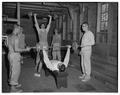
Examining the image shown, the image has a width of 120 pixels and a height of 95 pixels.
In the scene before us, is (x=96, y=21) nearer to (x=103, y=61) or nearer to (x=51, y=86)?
(x=103, y=61)

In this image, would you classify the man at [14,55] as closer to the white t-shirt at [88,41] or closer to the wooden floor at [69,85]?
the wooden floor at [69,85]

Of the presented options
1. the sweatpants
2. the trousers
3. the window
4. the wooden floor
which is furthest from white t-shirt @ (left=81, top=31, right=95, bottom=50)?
the sweatpants

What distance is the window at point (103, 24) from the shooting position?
545cm

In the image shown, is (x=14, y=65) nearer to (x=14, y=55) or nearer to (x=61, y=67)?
(x=14, y=55)

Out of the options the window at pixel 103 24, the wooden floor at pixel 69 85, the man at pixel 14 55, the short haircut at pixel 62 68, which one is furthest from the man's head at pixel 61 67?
the window at pixel 103 24

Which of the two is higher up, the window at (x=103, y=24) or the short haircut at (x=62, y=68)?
the window at (x=103, y=24)

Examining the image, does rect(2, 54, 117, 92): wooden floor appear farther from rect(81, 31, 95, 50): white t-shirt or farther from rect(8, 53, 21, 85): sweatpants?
rect(81, 31, 95, 50): white t-shirt

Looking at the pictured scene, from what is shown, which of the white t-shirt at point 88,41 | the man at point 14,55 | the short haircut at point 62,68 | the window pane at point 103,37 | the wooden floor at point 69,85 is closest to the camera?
the man at point 14,55

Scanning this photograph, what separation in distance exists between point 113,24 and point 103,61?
5.00 feet

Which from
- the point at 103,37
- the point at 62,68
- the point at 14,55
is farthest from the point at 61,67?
the point at 103,37

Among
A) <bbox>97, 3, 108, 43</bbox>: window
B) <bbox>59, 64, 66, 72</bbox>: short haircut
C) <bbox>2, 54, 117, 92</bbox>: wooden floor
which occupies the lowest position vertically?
<bbox>2, 54, 117, 92</bbox>: wooden floor

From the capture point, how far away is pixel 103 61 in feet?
17.5

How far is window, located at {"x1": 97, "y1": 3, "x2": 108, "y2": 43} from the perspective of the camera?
5.45 meters

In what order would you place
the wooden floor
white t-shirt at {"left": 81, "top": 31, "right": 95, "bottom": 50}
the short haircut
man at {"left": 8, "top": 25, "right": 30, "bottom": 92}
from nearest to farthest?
man at {"left": 8, "top": 25, "right": 30, "bottom": 92} < the short haircut < the wooden floor < white t-shirt at {"left": 81, "top": 31, "right": 95, "bottom": 50}
